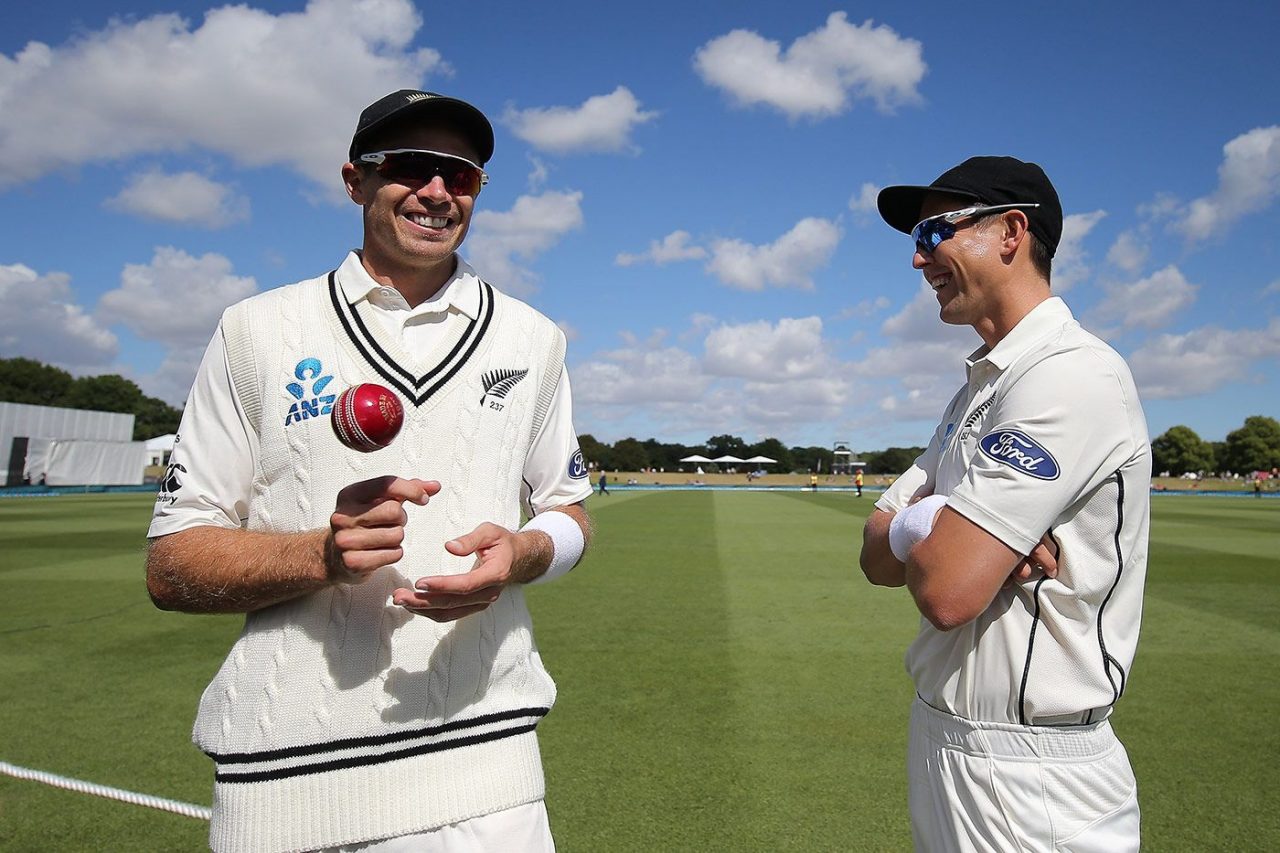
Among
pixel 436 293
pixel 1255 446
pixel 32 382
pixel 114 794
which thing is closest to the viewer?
pixel 436 293

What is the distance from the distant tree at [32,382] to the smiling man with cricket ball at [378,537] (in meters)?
99.6

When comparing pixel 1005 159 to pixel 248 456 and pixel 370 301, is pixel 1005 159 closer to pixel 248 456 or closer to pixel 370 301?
pixel 370 301

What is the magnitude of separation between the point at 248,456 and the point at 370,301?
48cm

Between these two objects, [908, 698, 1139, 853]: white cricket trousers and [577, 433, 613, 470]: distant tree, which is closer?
[908, 698, 1139, 853]: white cricket trousers

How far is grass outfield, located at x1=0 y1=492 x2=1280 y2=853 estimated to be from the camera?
187 inches

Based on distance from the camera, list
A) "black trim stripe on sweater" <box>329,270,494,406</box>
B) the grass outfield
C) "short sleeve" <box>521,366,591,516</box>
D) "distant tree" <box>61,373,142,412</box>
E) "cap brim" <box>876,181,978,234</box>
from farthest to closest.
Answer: "distant tree" <box>61,373,142,412</box> < the grass outfield < "cap brim" <box>876,181,978,234</box> < "short sleeve" <box>521,366,591,516</box> < "black trim stripe on sweater" <box>329,270,494,406</box>

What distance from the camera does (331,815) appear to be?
1.87 m

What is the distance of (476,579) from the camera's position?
5.86 feet

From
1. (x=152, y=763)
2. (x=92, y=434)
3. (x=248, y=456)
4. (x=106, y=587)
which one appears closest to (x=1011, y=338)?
(x=248, y=456)

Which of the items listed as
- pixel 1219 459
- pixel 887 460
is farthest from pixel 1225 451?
pixel 887 460

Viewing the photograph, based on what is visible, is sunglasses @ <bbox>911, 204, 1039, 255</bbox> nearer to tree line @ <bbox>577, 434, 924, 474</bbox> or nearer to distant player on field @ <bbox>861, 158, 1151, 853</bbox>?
distant player on field @ <bbox>861, 158, 1151, 853</bbox>

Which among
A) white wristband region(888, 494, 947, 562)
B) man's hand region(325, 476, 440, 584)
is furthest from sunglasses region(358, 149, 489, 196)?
white wristband region(888, 494, 947, 562)

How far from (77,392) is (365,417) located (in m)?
105

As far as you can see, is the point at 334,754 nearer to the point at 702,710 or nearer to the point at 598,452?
the point at 702,710
